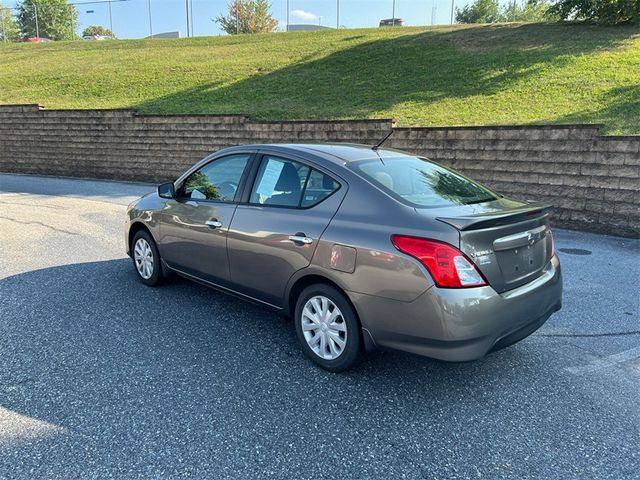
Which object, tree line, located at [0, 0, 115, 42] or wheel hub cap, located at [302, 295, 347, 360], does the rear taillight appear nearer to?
wheel hub cap, located at [302, 295, 347, 360]

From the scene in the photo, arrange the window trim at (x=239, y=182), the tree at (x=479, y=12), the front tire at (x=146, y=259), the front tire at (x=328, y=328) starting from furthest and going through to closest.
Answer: the tree at (x=479, y=12) → the front tire at (x=146, y=259) → the window trim at (x=239, y=182) → the front tire at (x=328, y=328)

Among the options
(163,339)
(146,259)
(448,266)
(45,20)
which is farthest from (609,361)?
(45,20)

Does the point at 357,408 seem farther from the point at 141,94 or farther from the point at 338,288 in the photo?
the point at 141,94

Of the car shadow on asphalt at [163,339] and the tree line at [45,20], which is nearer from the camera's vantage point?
the car shadow on asphalt at [163,339]

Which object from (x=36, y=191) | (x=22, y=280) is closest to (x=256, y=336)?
(x=22, y=280)

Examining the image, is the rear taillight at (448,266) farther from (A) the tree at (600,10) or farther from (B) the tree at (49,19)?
(B) the tree at (49,19)

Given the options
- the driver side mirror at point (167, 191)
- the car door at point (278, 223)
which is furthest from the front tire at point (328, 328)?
the driver side mirror at point (167, 191)

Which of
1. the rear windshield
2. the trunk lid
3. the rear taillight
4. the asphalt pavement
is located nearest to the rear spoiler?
the trunk lid

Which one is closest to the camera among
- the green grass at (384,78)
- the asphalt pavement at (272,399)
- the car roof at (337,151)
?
the asphalt pavement at (272,399)

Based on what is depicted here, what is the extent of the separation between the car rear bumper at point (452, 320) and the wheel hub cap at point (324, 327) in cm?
25

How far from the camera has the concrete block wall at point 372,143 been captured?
7.48 meters

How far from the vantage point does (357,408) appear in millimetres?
2963

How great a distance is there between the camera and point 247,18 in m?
44.6

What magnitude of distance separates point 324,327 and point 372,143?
301 inches
